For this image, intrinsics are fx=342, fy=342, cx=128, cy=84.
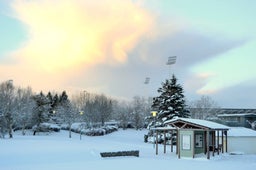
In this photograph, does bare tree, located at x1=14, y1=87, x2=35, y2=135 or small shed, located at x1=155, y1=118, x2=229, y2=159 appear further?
bare tree, located at x1=14, y1=87, x2=35, y2=135

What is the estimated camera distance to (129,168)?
1928 cm

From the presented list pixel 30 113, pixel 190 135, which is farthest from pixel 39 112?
pixel 190 135

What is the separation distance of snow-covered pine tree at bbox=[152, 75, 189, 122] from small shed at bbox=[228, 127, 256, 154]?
10.4 meters

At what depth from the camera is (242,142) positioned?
36344 mm

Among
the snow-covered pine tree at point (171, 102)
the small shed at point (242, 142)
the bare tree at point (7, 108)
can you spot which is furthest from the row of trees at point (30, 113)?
the small shed at point (242, 142)

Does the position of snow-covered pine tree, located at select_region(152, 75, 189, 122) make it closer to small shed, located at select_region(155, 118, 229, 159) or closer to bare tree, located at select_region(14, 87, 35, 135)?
small shed, located at select_region(155, 118, 229, 159)

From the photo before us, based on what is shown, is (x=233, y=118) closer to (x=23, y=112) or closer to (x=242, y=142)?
(x=242, y=142)

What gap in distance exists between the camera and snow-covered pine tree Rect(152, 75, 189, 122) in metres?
46.6

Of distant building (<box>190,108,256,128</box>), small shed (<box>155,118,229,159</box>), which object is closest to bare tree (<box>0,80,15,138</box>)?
small shed (<box>155,118,229,159</box>)

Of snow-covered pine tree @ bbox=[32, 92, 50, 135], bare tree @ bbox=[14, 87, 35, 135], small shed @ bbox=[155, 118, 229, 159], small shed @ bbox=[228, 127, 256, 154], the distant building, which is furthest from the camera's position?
snow-covered pine tree @ bbox=[32, 92, 50, 135]

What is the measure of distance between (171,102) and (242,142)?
42.5ft

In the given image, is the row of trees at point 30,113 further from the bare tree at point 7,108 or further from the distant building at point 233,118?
the distant building at point 233,118

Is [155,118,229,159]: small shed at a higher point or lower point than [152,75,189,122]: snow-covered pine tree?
lower

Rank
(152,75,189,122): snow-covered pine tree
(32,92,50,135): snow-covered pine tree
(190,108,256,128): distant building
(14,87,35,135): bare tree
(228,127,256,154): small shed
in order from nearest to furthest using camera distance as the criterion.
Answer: (228,127,256,154): small shed → (152,75,189,122): snow-covered pine tree → (190,108,256,128): distant building → (14,87,35,135): bare tree → (32,92,50,135): snow-covered pine tree
